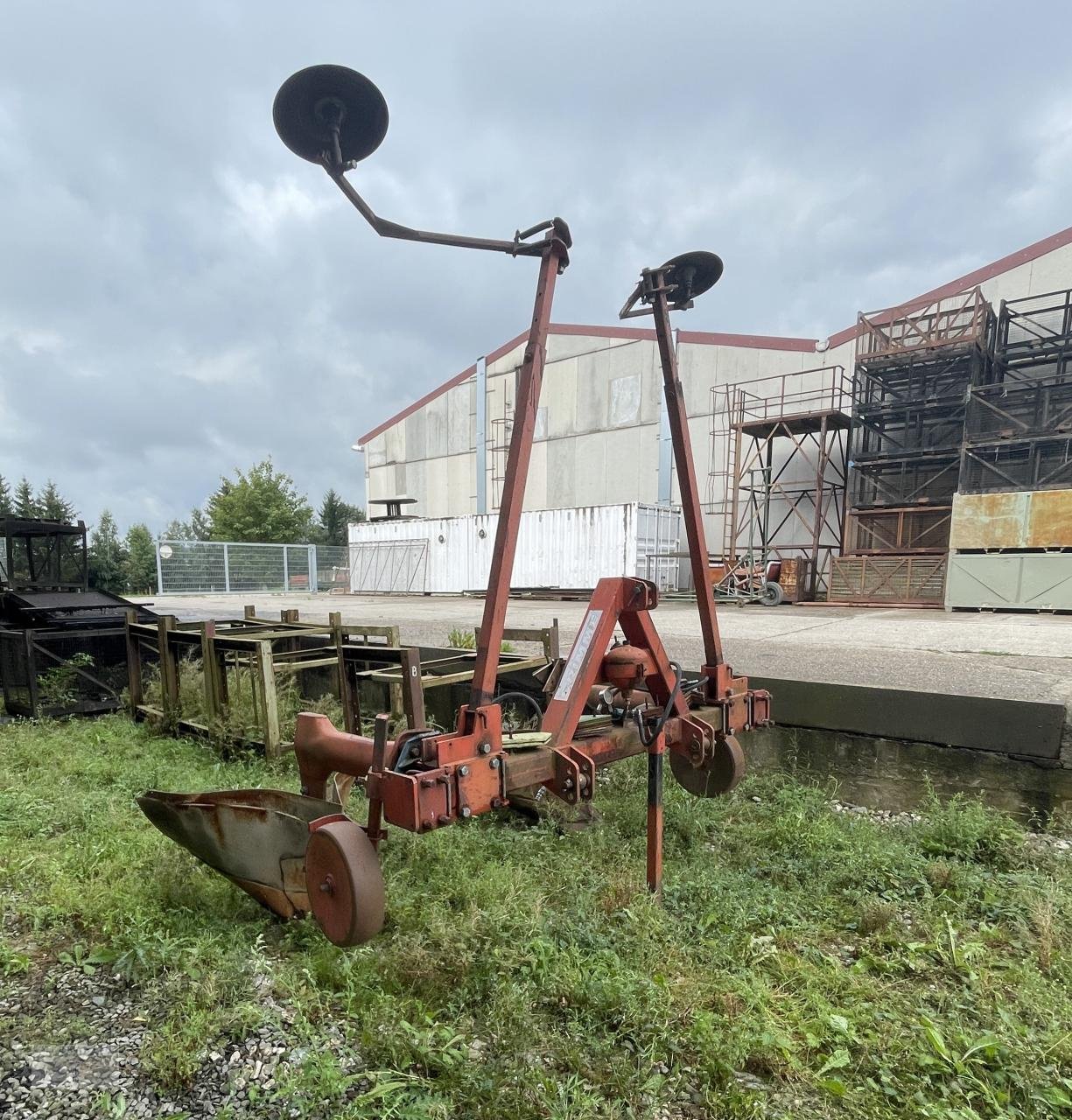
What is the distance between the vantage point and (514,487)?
7.10 ft

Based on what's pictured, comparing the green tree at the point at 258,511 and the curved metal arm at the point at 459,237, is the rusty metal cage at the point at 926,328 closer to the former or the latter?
the curved metal arm at the point at 459,237

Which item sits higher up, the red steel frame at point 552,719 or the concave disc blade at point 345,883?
the red steel frame at point 552,719

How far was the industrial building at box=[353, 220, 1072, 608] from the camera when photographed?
48.0 ft

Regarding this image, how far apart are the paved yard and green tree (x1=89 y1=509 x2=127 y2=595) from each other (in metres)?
20.8

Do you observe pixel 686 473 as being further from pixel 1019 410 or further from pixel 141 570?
pixel 141 570

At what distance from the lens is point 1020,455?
14.9 metres

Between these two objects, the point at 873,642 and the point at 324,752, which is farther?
the point at 873,642

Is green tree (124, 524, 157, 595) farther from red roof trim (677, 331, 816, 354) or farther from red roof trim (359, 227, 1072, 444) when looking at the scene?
red roof trim (677, 331, 816, 354)

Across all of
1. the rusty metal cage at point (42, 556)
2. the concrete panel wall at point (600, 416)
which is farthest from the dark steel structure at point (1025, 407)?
the rusty metal cage at point (42, 556)

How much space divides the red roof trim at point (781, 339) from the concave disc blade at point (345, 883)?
19622mm

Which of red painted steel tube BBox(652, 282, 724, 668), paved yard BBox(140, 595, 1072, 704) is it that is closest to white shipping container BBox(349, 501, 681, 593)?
paved yard BBox(140, 595, 1072, 704)

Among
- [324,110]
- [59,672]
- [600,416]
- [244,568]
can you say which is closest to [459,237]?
[324,110]

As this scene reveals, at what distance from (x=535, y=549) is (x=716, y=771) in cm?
1730

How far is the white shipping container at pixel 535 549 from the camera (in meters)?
18.5
